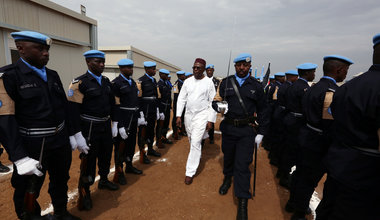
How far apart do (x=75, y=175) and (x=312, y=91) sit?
4763mm

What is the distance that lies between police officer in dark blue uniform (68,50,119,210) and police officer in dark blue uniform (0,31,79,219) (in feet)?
1.25

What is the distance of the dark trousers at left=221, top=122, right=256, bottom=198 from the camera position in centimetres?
307

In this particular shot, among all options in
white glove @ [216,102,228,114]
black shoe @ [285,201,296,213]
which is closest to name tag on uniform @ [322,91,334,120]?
white glove @ [216,102,228,114]

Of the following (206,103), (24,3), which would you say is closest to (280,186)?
(206,103)

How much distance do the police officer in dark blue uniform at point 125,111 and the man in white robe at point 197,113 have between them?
118 cm

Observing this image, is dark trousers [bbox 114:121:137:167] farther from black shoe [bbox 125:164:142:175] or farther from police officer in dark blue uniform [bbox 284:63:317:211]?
police officer in dark blue uniform [bbox 284:63:317:211]

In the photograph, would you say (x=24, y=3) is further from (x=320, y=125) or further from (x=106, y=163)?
(x=320, y=125)

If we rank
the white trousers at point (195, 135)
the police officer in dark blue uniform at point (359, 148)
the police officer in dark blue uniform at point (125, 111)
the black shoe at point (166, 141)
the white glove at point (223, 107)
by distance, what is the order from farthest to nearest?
1. the black shoe at point (166, 141)
2. the white trousers at point (195, 135)
3. the police officer in dark blue uniform at point (125, 111)
4. the white glove at point (223, 107)
5. the police officer in dark blue uniform at point (359, 148)

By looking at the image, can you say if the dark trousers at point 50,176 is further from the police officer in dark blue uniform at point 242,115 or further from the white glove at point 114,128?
the police officer in dark blue uniform at point 242,115

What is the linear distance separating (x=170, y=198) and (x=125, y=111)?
1.97 meters

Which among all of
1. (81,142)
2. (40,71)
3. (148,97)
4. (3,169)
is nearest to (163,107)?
(148,97)

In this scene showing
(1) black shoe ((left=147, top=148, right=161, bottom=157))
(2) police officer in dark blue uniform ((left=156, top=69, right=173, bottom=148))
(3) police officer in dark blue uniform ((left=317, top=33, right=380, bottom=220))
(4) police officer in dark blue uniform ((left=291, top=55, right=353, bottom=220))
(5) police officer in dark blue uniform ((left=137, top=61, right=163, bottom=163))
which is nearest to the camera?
(3) police officer in dark blue uniform ((left=317, top=33, right=380, bottom=220))

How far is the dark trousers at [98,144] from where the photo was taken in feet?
10.3

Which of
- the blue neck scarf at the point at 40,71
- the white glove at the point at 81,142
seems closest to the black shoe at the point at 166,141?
the white glove at the point at 81,142
